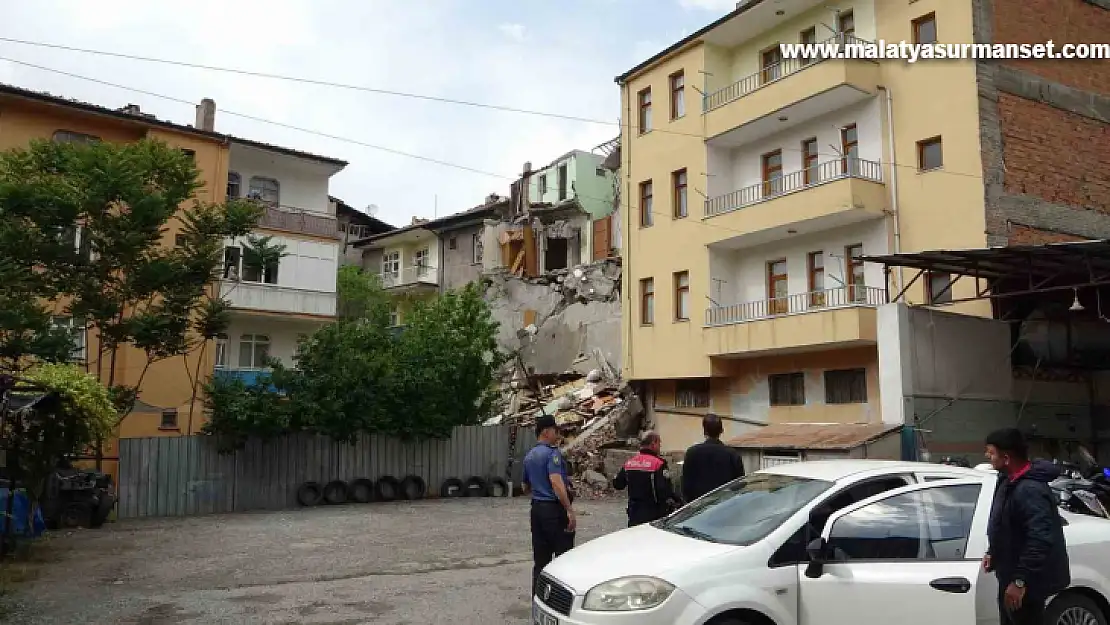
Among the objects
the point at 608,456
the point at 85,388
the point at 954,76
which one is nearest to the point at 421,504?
the point at 608,456

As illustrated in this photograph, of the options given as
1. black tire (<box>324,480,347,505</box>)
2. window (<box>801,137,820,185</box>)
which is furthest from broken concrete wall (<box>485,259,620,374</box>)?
black tire (<box>324,480,347,505</box>)

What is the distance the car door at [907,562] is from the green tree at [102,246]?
17208 mm

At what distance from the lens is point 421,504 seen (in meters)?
22.1

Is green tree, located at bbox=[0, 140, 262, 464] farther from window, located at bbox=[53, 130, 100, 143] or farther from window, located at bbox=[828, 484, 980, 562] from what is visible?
window, located at bbox=[828, 484, 980, 562]

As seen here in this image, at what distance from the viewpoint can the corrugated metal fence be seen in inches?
785

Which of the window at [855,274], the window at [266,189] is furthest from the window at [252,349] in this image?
the window at [855,274]

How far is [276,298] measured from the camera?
101 feet

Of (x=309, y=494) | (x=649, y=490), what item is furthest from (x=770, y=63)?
(x=649, y=490)

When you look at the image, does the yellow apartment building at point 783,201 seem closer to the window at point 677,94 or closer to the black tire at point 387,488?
the window at point 677,94

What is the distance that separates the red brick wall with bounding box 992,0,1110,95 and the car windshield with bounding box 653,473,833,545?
18.6 metres

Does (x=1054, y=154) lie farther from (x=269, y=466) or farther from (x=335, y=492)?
(x=269, y=466)

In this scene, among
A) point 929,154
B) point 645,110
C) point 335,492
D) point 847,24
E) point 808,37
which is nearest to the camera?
point 929,154

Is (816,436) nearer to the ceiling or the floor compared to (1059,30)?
nearer to the floor

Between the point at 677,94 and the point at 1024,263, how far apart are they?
1339 cm
